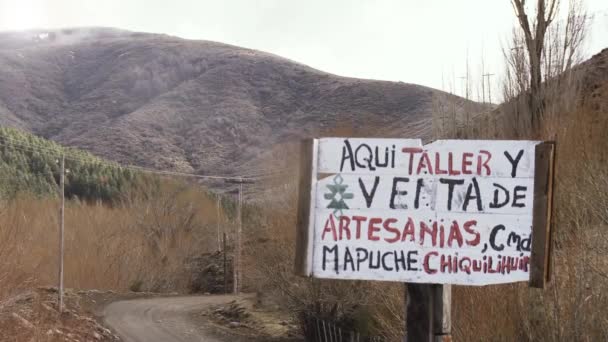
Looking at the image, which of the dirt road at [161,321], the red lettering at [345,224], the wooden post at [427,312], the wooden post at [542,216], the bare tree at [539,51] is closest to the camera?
the wooden post at [542,216]

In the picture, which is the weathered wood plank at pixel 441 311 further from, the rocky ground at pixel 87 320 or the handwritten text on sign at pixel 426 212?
the rocky ground at pixel 87 320

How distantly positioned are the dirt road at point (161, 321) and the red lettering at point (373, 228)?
19.7 m

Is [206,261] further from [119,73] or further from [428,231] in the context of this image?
[119,73]

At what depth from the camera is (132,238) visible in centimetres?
4728

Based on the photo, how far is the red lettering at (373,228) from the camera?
4.17 metres

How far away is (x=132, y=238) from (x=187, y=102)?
219ft

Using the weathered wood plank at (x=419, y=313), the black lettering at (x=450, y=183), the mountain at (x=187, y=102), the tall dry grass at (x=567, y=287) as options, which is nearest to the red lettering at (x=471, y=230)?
the black lettering at (x=450, y=183)

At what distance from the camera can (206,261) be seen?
4809 cm

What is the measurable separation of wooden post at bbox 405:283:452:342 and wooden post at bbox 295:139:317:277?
2.25 feet

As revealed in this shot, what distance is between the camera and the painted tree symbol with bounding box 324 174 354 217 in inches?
166

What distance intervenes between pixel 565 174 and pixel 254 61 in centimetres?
12293

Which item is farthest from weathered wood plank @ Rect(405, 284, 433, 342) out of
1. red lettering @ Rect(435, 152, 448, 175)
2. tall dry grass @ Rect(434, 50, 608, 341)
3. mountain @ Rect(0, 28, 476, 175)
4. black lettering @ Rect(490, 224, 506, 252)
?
mountain @ Rect(0, 28, 476, 175)

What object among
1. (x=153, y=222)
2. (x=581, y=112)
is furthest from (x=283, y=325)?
(x=153, y=222)

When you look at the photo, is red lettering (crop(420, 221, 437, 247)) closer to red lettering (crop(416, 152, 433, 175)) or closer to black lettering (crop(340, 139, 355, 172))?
red lettering (crop(416, 152, 433, 175))
